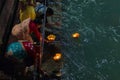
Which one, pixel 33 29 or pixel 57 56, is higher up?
pixel 33 29

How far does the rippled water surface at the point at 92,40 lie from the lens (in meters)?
8.34

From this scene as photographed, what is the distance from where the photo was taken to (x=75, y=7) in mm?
10719

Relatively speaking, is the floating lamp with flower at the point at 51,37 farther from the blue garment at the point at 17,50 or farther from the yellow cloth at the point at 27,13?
the blue garment at the point at 17,50

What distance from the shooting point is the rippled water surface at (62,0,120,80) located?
8.34 metres

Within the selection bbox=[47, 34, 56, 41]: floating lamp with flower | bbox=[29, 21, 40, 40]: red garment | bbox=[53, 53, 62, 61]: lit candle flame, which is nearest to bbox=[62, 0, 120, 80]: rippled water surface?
bbox=[53, 53, 62, 61]: lit candle flame

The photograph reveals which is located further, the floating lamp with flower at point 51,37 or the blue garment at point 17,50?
the floating lamp with flower at point 51,37

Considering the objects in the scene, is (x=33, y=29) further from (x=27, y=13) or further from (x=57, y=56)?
(x=57, y=56)

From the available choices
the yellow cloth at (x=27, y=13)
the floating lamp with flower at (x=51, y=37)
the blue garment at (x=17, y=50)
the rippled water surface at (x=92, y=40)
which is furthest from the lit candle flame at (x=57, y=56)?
the yellow cloth at (x=27, y=13)

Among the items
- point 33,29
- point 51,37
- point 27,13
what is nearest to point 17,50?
point 33,29

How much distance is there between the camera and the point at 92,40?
9.45 meters

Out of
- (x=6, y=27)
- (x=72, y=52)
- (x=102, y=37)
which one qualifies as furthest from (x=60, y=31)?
(x=6, y=27)

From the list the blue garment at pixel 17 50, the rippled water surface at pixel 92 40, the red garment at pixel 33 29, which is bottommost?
the rippled water surface at pixel 92 40

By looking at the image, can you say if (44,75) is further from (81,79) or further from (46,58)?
(81,79)

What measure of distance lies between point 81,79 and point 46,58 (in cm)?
129
